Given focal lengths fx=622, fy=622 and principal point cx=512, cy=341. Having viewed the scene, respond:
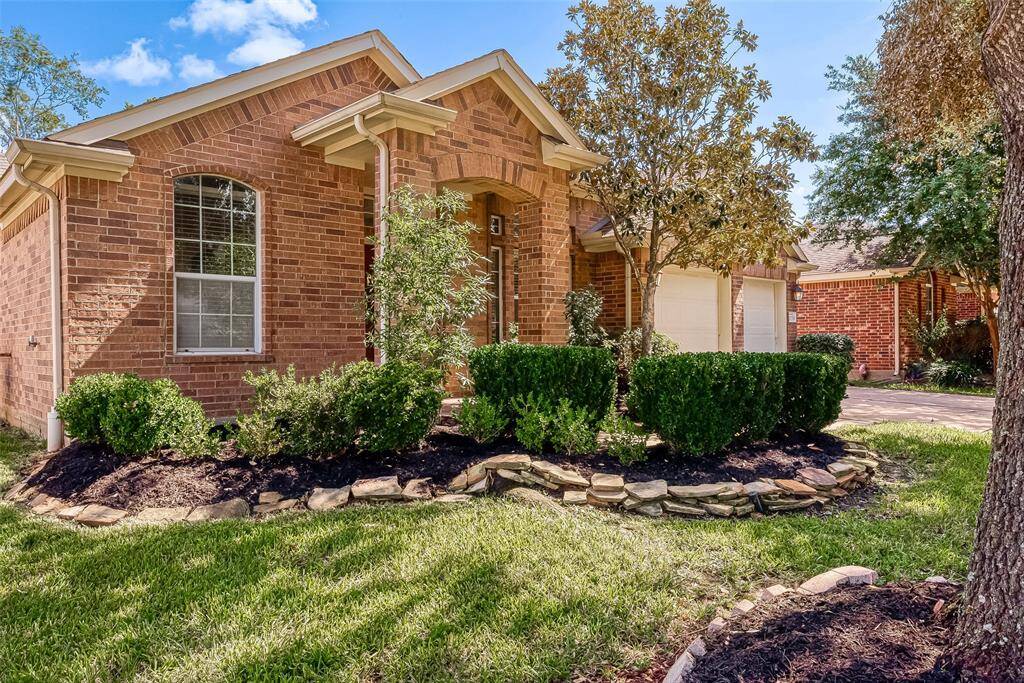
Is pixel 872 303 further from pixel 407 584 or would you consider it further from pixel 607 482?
pixel 407 584

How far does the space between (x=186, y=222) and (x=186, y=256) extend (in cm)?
43

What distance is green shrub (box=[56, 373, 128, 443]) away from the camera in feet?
19.9

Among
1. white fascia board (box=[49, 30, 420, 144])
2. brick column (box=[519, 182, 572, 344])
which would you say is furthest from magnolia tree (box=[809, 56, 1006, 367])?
white fascia board (box=[49, 30, 420, 144])

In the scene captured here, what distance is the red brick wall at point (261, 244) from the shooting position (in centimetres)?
712

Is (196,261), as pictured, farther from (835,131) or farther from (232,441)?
(835,131)

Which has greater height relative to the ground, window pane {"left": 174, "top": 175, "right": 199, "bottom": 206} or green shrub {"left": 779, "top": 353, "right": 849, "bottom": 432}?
window pane {"left": 174, "top": 175, "right": 199, "bottom": 206}

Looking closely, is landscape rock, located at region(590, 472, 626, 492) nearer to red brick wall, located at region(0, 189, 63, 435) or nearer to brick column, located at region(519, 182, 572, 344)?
brick column, located at region(519, 182, 572, 344)

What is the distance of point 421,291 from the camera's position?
20.7ft

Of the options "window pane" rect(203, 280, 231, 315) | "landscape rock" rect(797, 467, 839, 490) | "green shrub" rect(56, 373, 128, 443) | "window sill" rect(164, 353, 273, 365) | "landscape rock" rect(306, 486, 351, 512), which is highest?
"window pane" rect(203, 280, 231, 315)

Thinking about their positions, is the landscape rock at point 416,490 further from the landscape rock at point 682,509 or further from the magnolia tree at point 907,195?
the magnolia tree at point 907,195

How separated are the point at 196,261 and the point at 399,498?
460cm

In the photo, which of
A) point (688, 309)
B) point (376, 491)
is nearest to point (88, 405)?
point (376, 491)

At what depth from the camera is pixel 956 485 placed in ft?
19.0

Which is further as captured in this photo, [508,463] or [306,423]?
[306,423]
